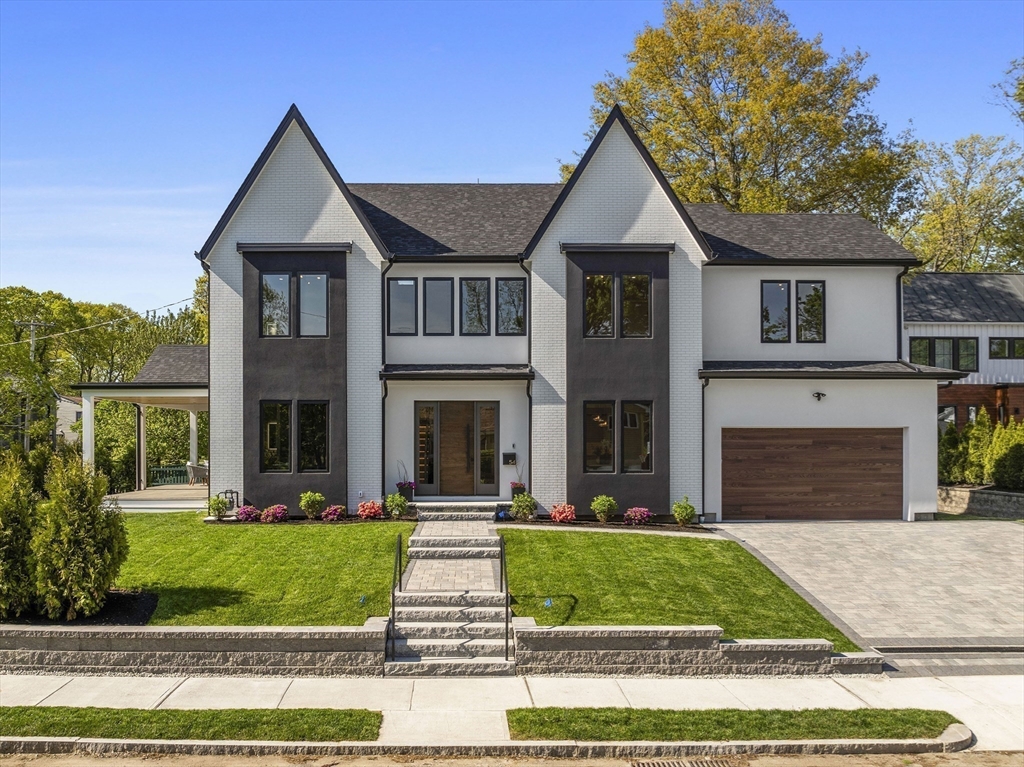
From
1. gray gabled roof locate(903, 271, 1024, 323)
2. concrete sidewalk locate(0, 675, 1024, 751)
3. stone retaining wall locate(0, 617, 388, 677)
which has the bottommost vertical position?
concrete sidewalk locate(0, 675, 1024, 751)

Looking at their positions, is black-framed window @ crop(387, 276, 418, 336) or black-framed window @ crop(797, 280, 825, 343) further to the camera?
black-framed window @ crop(797, 280, 825, 343)

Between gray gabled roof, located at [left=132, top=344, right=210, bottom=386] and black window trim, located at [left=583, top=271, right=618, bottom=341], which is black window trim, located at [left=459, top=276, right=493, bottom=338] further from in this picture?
gray gabled roof, located at [left=132, top=344, right=210, bottom=386]

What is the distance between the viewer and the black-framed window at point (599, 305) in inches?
766

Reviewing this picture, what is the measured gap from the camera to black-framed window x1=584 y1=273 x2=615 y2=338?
766 inches

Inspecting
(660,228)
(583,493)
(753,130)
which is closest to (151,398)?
(583,493)

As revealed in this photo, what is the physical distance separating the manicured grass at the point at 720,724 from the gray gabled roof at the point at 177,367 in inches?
545

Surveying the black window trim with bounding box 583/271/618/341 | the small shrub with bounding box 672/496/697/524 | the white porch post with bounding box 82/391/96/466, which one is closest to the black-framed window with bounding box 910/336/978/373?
the small shrub with bounding box 672/496/697/524

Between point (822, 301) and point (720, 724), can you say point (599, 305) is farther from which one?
point (720, 724)

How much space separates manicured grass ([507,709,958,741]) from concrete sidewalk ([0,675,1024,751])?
0.32m

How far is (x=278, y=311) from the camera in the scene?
19328 mm

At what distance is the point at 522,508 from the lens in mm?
18625

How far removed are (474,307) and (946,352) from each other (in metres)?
22.3

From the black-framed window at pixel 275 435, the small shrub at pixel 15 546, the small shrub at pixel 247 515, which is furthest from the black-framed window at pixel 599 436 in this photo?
the small shrub at pixel 15 546

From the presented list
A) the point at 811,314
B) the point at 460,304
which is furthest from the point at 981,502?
Answer: the point at 460,304
